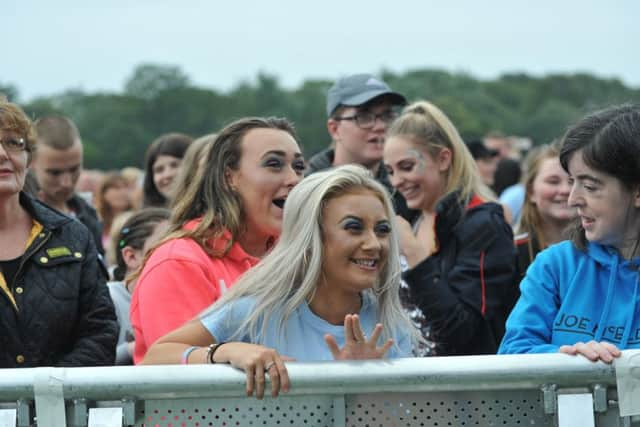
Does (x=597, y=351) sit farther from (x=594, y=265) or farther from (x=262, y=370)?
(x=262, y=370)

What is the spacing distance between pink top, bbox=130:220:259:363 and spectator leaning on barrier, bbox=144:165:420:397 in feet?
1.27

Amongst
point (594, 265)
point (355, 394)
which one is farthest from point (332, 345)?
point (594, 265)

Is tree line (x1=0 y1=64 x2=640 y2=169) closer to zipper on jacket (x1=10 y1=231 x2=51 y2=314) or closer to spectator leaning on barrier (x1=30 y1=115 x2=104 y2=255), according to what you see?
spectator leaning on barrier (x1=30 y1=115 x2=104 y2=255)

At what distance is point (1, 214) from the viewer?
13.2 feet

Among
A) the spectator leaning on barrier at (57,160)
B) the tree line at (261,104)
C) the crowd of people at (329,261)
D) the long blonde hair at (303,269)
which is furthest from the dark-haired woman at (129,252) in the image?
the tree line at (261,104)

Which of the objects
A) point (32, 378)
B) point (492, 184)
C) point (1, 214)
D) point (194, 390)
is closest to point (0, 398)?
point (32, 378)

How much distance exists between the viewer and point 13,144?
4012mm

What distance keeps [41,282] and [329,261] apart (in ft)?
3.78

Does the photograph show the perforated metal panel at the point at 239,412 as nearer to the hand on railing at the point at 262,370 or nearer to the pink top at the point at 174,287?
the hand on railing at the point at 262,370

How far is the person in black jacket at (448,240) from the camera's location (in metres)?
4.60

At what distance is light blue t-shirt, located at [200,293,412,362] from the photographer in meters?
3.35

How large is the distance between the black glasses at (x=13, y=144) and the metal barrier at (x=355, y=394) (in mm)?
1627

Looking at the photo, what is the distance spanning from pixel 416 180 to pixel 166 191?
2457mm

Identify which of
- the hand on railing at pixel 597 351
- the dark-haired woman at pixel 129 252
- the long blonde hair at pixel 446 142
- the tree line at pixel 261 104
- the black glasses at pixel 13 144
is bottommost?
the tree line at pixel 261 104
